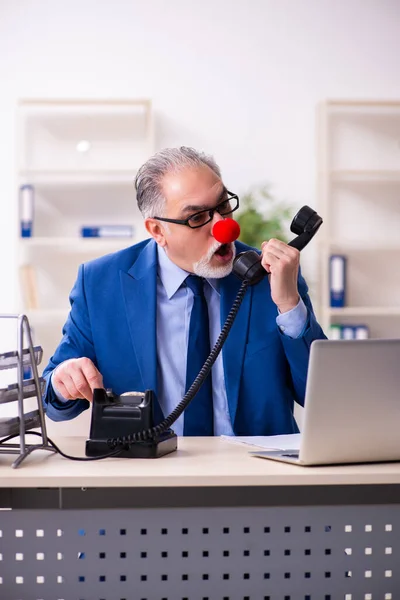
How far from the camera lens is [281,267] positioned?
1.80m

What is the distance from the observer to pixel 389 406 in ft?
4.34

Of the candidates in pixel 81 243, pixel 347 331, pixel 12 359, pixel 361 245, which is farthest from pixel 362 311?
pixel 12 359

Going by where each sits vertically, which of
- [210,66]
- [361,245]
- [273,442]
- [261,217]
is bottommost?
[273,442]

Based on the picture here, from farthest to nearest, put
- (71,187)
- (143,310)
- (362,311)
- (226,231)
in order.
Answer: (71,187) → (362,311) → (143,310) → (226,231)

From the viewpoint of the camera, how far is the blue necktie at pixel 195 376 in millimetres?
1992

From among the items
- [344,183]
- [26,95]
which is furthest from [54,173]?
[344,183]

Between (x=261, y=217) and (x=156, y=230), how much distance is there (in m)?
2.35

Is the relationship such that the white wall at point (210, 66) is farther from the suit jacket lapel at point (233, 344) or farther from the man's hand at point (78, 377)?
the man's hand at point (78, 377)

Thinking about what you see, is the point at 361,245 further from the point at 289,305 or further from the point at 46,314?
the point at 289,305

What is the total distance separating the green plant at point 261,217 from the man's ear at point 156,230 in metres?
2.18

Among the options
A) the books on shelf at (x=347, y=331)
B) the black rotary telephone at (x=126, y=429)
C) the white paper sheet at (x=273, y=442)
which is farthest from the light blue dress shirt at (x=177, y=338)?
the books on shelf at (x=347, y=331)

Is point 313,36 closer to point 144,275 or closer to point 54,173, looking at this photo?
point 54,173

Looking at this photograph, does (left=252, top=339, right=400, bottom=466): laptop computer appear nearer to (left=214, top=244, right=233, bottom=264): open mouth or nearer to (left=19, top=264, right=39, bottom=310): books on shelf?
(left=214, top=244, right=233, bottom=264): open mouth

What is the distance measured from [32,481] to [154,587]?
0.30m
